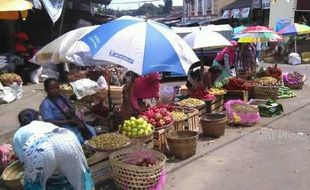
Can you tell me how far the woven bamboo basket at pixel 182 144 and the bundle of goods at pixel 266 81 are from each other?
5.31m

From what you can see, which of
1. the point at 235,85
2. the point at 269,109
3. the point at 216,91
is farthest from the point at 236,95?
the point at 269,109

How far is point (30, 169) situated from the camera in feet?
14.3

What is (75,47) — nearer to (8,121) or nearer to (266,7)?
(8,121)

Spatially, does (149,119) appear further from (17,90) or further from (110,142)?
(17,90)

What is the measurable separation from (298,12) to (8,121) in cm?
2482

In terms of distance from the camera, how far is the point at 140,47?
600cm

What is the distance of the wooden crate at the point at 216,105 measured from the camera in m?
9.67

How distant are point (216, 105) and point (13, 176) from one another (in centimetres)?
555

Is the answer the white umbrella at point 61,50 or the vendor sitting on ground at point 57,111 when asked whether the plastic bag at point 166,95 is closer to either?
the white umbrella at point 61,50

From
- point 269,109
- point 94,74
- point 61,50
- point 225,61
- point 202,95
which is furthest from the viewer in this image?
point 94,74

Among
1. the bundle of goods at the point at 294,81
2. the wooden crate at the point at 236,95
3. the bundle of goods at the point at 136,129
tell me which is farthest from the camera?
the bundle of goods at the point at 294,81

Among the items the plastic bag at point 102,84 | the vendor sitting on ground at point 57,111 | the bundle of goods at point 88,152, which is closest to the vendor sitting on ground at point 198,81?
the plastic bag at point 102,84

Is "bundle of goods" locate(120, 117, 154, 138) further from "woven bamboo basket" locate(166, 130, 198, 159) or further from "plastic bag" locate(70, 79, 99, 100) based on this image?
"plastic bag" locate(70, 79, 99, 100)

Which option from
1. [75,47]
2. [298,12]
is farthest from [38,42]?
[298,12]
